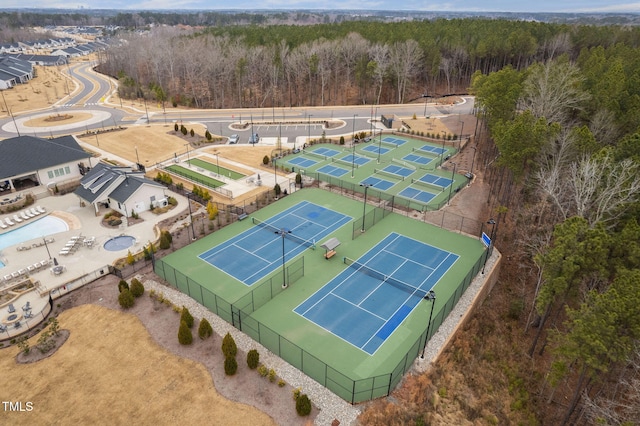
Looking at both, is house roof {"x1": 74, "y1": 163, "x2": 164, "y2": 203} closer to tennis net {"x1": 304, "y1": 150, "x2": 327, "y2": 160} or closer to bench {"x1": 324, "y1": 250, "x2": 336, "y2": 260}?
bench {"x1": 324, "y1": 250, "x2": 336, "y2": 260}

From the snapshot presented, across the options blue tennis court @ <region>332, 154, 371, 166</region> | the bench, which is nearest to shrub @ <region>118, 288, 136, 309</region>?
the bench

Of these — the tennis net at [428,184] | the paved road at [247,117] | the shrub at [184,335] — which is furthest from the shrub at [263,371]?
the paved road at [247,117]

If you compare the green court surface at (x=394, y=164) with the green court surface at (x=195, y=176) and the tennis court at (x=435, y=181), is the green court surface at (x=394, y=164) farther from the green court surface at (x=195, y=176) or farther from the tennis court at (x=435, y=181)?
the green court surface at (x=195, y=176)

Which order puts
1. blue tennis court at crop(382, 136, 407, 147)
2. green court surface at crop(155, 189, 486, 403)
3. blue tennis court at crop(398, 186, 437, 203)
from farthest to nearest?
blue tennis court at crop(382, 136, 407, 147) < blue tennis court at crop(398, 186, 437, 203) < green court surface at crop(155, 189, 486, 403)

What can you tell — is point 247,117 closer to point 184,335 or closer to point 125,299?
point 125,299

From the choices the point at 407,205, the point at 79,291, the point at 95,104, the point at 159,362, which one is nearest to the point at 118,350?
the point at 159,362

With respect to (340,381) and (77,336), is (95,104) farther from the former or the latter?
(340,381)
